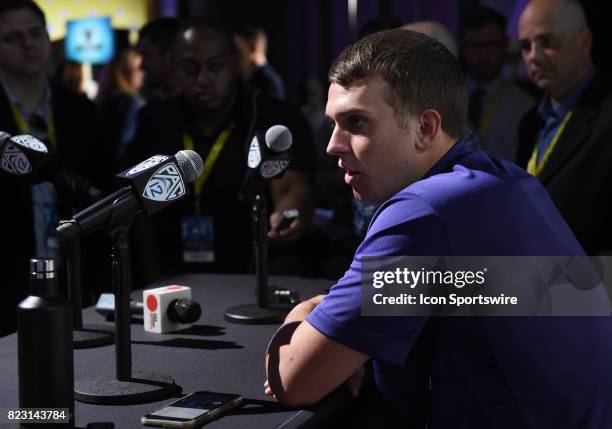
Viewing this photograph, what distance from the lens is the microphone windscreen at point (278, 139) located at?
208 centimetres

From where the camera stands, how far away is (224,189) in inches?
121

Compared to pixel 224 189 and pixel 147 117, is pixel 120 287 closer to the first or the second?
pixel 224 189

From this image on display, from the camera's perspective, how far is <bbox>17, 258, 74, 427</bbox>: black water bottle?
1301mm

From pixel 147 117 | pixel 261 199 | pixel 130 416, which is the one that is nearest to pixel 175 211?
pixel 147 117

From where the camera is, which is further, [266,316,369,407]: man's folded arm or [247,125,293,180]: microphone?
[247,125,293,180]: microphone

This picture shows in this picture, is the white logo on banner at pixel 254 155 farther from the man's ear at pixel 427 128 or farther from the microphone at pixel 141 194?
the man's ear at pixel 427 128

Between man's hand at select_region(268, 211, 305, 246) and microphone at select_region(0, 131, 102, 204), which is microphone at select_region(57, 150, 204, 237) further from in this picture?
man's hand at select_region(268, 211, 305, 246)

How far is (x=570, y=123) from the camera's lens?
3033mm

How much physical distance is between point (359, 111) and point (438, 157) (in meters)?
0.18

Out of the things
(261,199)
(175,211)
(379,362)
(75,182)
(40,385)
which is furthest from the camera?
(175,211)

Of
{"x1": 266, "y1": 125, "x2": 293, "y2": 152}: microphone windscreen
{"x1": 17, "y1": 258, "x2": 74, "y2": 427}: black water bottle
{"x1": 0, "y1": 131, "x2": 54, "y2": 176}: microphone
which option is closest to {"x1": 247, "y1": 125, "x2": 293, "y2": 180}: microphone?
{"x1": 266, "y1": 125, "x2": 293, "y2": 152}: microphone windscreen

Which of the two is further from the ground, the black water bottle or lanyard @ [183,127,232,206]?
lanyard @ [183,127,232,206]

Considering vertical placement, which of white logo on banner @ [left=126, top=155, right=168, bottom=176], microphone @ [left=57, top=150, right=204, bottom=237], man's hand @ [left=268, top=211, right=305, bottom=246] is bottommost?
man's hand @ [left=268, top=211, right=305, bottom=246]

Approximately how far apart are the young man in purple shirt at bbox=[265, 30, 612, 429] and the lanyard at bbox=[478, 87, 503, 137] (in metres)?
2.59
